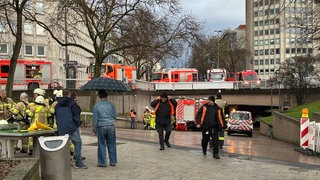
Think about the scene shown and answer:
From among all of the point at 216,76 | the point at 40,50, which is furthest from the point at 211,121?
the point at 40,50

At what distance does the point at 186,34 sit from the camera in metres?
34.1

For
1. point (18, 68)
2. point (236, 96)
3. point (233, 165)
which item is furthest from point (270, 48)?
point (233, 165)

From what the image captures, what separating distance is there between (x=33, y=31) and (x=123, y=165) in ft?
227

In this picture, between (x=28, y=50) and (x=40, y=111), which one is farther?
(x=28, y=50)

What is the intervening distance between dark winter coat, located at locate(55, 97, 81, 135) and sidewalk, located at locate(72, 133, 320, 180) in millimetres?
921

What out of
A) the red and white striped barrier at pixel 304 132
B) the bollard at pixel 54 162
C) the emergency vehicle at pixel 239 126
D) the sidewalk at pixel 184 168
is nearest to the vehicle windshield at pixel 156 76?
the emergency vehicle at pixel 239 126

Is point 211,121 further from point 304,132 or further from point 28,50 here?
point 28,50

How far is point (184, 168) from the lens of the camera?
10656 millimetres

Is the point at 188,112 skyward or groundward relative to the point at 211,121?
groundward

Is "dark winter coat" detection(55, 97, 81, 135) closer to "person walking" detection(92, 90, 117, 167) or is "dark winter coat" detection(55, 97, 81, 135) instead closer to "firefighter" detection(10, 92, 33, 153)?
"person walking" detection(92, 90, 117, 167)

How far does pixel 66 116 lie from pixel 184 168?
2925 millimetres

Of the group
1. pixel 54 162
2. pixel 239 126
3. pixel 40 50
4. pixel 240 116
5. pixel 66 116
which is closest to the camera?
pixel 54 162

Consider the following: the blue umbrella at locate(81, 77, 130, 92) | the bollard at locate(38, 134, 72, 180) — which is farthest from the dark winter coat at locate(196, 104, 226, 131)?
the bollard at locate(38, 134, 72, 180)

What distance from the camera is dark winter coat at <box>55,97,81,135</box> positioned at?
983 centimetres
